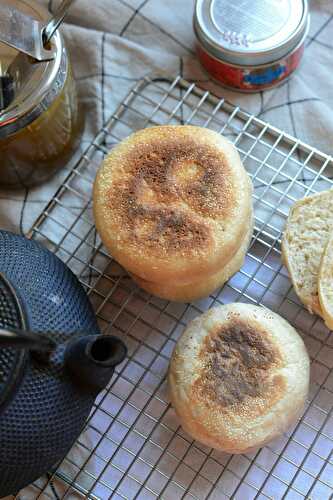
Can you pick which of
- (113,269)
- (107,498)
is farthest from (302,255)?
(107,498)

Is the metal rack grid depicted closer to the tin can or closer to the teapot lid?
the tin can

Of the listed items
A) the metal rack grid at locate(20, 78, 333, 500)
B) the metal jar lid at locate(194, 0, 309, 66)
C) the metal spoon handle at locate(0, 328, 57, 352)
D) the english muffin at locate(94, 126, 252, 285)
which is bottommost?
the metal rack grid at locate(20, 78, 333, 500)

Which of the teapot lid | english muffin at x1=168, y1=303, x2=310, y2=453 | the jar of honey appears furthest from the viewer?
the jar of honey

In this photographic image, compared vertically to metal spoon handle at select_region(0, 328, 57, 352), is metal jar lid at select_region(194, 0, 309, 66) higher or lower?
higher

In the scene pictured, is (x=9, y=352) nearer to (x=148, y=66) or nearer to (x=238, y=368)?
(x=238, y=368)

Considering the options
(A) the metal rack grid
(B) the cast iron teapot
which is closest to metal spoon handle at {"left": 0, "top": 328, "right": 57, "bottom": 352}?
(B) the cast iron teapot

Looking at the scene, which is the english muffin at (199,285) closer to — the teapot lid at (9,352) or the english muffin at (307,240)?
the english muffin at (307,240)

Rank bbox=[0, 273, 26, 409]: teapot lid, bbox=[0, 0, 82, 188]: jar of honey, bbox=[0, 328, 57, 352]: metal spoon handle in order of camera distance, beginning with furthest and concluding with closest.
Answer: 1. bbox=[0, 0, 82, 188]: jar of honey
2. bbox=[0, 273, 26, 409]: teapot lid
3. bbox=[0, 328, 57, 352]: metal spoon handle

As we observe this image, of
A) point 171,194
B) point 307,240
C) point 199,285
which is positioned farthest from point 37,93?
point 307,240
